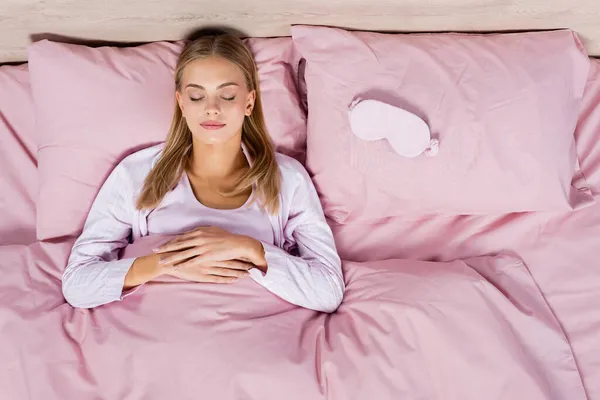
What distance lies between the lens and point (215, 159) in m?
1.31

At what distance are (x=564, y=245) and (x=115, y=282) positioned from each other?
92 centimetres

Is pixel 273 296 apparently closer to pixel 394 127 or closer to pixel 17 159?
pixel 394 127

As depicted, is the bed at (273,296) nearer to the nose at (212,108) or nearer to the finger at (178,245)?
the finger at (178,245)

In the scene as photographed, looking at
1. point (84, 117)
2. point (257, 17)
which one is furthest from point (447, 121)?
point (84, 117)

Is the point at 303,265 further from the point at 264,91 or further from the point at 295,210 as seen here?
the point at 264,91

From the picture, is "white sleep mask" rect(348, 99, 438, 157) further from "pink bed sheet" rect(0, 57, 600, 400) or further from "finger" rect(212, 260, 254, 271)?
"finger" rect(212, 260, 254, 271)

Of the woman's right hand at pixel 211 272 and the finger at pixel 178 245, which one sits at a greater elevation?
the finger at pixel 178 245

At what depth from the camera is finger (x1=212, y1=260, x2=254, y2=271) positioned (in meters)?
1.17

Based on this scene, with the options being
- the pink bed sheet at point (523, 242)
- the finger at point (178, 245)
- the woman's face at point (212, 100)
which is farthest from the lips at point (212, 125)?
the pink bed sheet at point (523, 242)

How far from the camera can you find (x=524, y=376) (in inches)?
44.7

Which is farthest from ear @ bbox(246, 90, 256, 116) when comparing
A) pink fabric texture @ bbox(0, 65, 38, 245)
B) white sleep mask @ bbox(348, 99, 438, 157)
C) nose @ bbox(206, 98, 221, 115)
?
pink fabric texture @ bbox(0, 65, 38, 245)

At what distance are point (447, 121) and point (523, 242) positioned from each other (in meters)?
0.32

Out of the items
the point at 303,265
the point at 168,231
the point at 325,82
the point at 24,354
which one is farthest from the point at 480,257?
the point at 24,354

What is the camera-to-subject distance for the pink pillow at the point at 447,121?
1.31m
